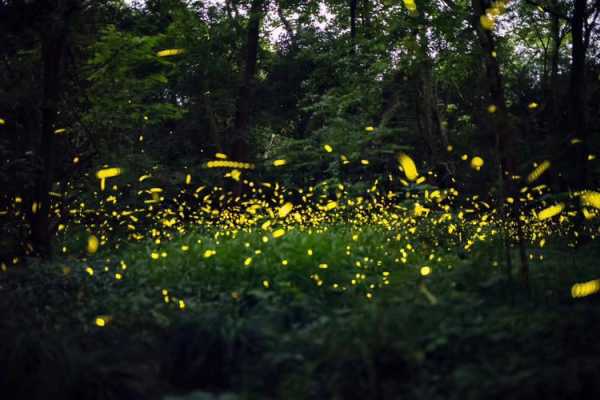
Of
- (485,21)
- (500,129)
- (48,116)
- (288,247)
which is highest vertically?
(485,21)

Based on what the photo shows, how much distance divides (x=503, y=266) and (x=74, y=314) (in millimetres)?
4939

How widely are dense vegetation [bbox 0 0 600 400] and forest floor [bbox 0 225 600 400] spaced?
0.8 inches

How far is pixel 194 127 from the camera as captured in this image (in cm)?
1786

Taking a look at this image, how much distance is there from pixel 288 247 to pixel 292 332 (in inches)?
A: 103

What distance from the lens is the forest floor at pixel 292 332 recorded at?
3.35 m

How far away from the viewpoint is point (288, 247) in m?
6.90

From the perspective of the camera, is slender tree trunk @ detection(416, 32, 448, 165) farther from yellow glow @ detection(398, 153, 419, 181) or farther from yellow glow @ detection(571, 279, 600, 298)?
yellow glow @ detection(571, 279, 600, 298)

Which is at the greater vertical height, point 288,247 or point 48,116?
point 48,116

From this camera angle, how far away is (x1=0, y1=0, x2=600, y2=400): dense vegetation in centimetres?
361

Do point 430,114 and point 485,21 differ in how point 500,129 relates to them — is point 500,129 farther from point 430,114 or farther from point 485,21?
point 430,114

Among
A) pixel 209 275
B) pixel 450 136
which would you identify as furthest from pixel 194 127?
pixel 209 275

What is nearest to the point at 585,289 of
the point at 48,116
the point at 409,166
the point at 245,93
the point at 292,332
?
the point at 292,332

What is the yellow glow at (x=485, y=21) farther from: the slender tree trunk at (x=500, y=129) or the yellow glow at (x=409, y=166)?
the yellow glow at (x=409, y=166)

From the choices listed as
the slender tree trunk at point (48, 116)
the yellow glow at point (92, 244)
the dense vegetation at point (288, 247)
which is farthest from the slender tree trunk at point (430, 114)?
the slender tree trunk at point (48, 116)
